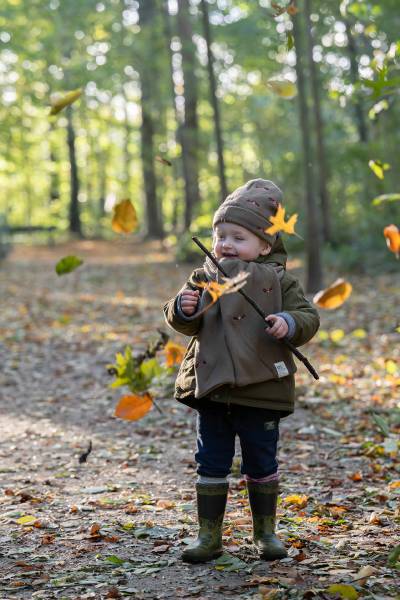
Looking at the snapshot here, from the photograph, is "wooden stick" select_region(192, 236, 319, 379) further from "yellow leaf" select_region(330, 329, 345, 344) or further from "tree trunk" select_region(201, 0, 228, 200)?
"tree trunk" select_region(201, 0, 228, 200)

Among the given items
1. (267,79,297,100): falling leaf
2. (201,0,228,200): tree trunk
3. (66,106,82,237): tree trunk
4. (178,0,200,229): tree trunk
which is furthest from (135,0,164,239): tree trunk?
(267,79,297,100): falling leaf

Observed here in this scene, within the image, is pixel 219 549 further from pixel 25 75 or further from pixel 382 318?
pixel 25 75

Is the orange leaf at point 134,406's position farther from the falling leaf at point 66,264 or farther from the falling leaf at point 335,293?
the falling leaf at point 335,293

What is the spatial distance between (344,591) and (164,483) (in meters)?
2.12

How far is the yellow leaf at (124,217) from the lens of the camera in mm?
4867

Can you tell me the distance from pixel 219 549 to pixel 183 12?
1733 centimetres

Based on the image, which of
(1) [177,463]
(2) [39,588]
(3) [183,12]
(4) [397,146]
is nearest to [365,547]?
(2) [39,588]

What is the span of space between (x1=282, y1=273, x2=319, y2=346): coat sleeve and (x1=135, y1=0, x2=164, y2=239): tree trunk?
2099cm

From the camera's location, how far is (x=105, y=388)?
7.93 metres

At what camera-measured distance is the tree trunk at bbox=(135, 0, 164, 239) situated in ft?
76.9

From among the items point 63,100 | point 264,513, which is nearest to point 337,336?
point 63,100

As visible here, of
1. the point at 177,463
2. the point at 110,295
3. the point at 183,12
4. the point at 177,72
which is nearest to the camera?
the point at 177,463

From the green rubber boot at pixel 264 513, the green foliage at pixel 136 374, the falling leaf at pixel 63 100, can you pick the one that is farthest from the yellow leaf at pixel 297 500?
the falling leaf at pixel 63 100

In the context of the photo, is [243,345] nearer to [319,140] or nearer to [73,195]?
[319,140]
